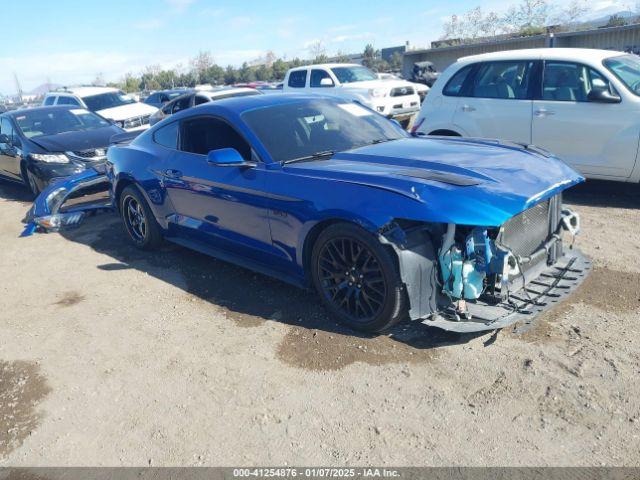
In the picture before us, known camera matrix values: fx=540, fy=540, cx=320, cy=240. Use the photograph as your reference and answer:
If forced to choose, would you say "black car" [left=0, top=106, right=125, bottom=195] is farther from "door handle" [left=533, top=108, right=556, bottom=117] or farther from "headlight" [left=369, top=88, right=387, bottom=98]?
"door handle" [left=533, top=108, right=556, bottom=117]

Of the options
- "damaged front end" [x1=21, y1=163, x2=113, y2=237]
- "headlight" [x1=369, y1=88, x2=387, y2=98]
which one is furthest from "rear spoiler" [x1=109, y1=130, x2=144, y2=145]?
"headlight" [x1=369, y1=88, x2=387, y2=98]

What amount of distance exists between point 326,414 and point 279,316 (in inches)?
50.7

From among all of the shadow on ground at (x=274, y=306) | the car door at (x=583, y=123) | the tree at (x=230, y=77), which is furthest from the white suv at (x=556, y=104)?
the tree at (x=230, y=77)

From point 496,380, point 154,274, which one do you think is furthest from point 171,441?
point 154,274

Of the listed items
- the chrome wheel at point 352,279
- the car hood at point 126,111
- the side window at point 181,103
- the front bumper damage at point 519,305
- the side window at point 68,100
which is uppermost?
the side window at point 68,100

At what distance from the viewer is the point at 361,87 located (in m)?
13.6

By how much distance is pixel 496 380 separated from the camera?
321 centimetres

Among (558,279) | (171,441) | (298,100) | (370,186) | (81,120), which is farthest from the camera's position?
(81,120)

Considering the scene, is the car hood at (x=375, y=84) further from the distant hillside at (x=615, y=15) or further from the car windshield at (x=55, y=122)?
the distant hillside at (x=615, y=15)

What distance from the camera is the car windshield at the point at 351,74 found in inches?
583

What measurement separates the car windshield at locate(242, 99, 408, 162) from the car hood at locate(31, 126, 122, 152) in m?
5.39

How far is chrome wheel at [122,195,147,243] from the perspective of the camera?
5988 millimetres

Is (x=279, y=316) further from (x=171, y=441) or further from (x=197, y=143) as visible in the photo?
(x=197, y=143)

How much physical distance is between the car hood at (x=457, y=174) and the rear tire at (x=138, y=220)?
7.56 feet
